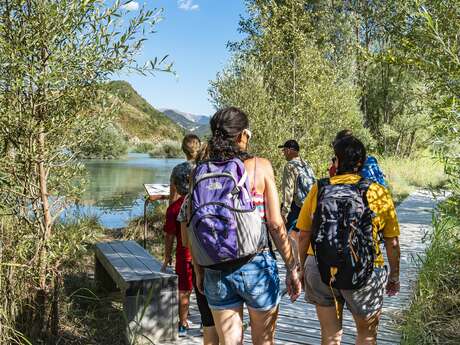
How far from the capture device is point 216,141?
2.89 meters

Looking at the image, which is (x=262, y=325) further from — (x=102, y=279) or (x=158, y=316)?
(x=102, y=279)

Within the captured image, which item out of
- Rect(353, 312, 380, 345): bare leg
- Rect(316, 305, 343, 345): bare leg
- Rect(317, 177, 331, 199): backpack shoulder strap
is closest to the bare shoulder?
Rect(317, 177, 331, 199): backpack shoulder strap

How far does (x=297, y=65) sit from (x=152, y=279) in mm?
10819

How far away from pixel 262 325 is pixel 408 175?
23002 mm

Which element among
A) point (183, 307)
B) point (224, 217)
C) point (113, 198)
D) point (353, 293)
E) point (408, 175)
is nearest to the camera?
point (224, 217)

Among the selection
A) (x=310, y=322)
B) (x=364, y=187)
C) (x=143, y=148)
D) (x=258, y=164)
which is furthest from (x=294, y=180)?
(x=143, y=148)

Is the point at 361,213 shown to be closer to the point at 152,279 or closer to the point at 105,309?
the point at 152,279

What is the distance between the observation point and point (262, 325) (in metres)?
2.86

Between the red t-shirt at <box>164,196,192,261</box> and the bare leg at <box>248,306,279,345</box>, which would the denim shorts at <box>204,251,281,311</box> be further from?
the red t-shirt at <box>164,196,192,261</box>

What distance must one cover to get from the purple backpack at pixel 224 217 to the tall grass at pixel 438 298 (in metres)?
2.02

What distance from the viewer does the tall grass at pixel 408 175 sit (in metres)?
19.6

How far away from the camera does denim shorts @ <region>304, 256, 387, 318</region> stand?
2.98m

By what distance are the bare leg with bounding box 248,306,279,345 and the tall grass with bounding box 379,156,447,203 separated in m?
16.6

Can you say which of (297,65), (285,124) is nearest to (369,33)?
(297,65)
